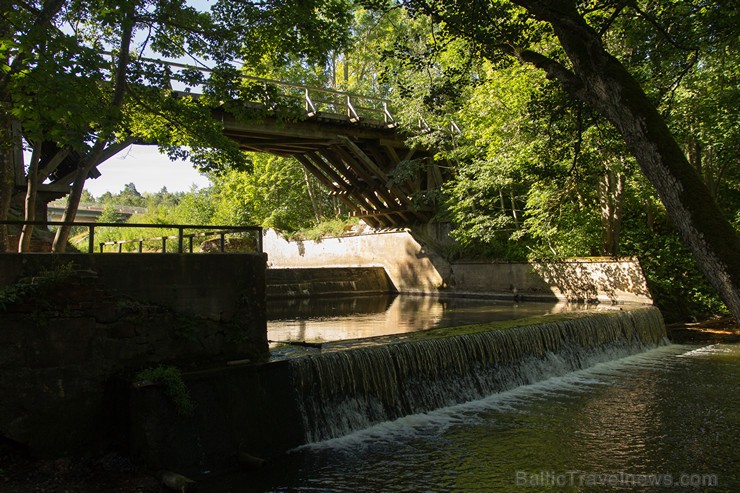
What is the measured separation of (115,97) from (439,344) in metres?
6.64

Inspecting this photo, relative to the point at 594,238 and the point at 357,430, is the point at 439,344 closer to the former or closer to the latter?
the point at 357,430

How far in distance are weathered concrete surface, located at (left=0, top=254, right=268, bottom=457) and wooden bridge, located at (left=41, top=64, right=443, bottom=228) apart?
11.7 metres

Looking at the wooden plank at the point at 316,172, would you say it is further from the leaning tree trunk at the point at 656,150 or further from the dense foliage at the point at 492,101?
the leaning tree trunk at the point at 656,150

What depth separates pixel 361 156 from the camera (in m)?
22.0

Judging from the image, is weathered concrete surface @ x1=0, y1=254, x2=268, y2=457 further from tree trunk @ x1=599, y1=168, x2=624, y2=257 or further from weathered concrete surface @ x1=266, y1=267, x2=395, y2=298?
weathered concrete surface @ x1=266, y1=267, x2=395, y2=298

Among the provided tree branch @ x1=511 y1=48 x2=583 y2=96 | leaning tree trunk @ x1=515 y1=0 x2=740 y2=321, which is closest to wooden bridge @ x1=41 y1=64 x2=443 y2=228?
tree branch @ x1=511 y1=48 x2=583 y2=96

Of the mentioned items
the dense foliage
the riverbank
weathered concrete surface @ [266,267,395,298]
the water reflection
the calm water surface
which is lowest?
the calm water surface

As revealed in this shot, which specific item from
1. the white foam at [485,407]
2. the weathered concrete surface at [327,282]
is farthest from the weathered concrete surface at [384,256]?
the white foam at [485,407]

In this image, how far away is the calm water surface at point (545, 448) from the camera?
19.1ft

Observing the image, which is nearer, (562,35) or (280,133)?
(562,35)

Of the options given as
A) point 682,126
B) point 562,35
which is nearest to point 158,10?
point 562,35

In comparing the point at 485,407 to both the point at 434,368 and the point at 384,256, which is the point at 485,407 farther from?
the point at 384,256

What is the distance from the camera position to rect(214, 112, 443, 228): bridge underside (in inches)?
811

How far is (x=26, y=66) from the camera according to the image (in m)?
7.03
